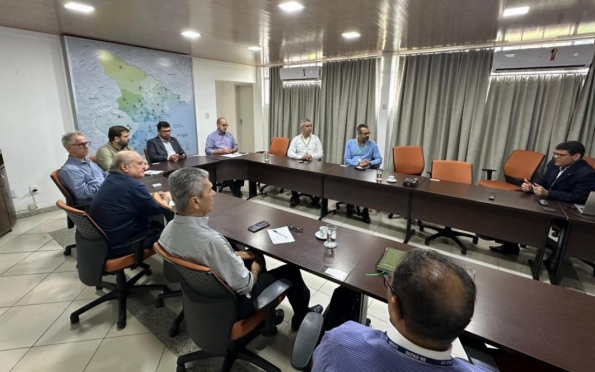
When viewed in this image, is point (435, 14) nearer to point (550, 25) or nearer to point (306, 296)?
point (550, 25)

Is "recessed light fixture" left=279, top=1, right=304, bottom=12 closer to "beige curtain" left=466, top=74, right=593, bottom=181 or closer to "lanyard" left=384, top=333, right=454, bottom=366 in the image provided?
"lanyard" left=384, top=333, right=454, bottom=366

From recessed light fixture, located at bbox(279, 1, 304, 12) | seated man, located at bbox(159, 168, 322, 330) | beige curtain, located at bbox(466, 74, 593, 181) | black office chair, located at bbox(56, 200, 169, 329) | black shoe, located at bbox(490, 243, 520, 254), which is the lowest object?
black shoe, located at bbox(490, 243, 520, 254)

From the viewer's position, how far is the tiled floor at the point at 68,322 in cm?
178

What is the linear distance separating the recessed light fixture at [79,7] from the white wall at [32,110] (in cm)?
153

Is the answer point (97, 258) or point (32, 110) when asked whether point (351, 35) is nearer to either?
point (97, 258)

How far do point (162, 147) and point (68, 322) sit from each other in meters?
2.83

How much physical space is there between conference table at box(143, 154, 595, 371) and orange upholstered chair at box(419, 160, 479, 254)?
336mm

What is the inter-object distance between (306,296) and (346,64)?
515 centimetres

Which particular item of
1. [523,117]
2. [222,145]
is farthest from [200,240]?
[523,117]

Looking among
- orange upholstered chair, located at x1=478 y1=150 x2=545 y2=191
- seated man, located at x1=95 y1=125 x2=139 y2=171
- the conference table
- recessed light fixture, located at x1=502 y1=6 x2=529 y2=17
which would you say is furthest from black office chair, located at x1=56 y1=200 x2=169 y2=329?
orange upholstered chair, located at x1=478 y1=150 x2=545 y2=191

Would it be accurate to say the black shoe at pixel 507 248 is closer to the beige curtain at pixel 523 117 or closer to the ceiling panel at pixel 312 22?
the beige curtain at pixel 523 117

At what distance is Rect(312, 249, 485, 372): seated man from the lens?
666 millimetres

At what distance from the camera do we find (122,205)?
2055 millimetres

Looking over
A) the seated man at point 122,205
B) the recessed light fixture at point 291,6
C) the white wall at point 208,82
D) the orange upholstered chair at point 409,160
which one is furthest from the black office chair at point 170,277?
the white wall at point 208,82
